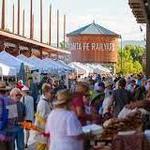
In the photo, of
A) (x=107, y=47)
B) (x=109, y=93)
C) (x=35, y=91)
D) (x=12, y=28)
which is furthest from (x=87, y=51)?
(x=109, y=93)

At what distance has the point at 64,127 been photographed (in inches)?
314

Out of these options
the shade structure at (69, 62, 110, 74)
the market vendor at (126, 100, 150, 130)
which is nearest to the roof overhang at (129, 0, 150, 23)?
the market vendor at (126, 100, 150, 130)

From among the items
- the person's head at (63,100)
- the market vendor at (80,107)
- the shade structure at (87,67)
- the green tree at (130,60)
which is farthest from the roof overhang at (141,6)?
the green tree at (130,60)

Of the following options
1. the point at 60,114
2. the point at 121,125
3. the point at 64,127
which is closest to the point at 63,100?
the point at 60,114

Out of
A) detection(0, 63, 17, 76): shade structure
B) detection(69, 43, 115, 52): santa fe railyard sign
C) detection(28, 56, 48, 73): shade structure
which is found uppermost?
detection(69, 43, 115, 52): santa fe railyard sign

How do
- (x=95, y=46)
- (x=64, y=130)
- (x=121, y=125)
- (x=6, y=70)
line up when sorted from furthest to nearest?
(x=95, y=46) < (x=6, y=70) < (x=121, y=125) < (x=64, y=130)

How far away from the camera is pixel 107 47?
134875mm

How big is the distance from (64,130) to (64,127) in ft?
0.12

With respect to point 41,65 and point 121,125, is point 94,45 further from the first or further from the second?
point 121,125

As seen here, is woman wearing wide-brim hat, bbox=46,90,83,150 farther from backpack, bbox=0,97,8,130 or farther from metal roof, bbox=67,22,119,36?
metal roof, bbox=67,22,119,36

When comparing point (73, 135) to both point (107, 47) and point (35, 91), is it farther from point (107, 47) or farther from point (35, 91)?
point (107, 47)

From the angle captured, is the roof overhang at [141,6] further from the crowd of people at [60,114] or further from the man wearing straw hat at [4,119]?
the man wearing straw hat at [4,119]

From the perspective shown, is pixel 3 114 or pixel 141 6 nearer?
pixel 3 114

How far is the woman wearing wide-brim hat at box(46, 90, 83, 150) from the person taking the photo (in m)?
7.93
